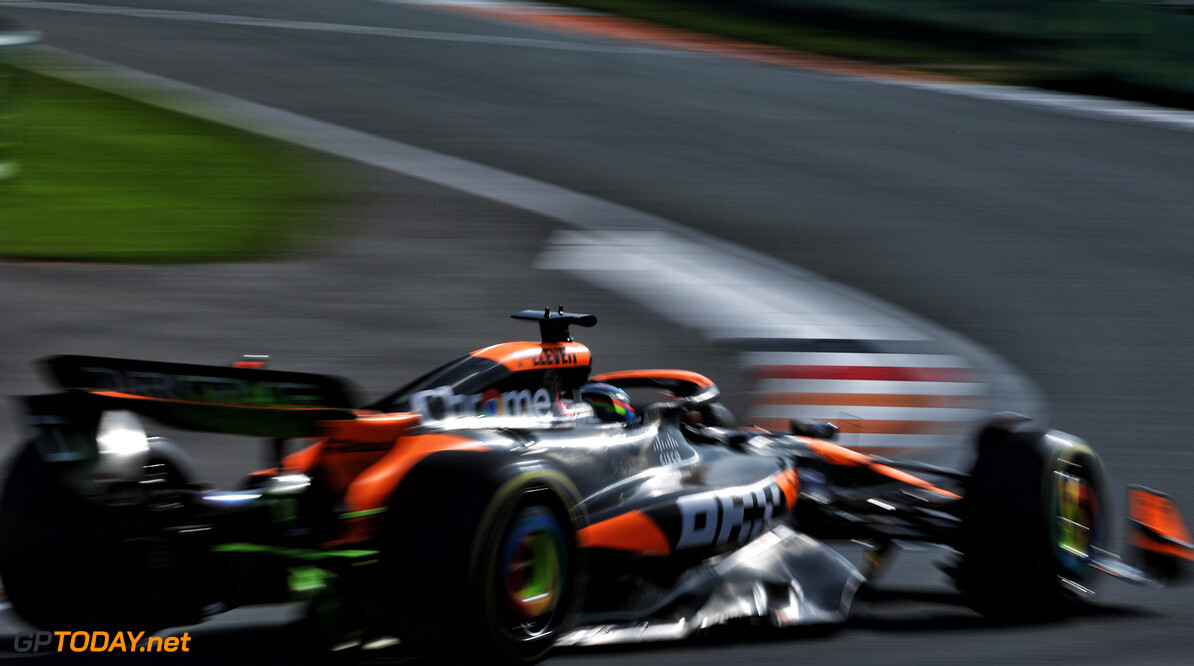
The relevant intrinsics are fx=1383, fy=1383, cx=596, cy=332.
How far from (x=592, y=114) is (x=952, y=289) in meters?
6.09

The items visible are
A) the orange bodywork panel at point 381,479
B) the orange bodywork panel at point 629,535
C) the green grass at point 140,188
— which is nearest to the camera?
the orange bodywork panel at point 381,479

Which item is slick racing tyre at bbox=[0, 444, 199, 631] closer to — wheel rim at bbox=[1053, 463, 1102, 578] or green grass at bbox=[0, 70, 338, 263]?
wheel rim at bbox=[1053, 463, 1102, 578]

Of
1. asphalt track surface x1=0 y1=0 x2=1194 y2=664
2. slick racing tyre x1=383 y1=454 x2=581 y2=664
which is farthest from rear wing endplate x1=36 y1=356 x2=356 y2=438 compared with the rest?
asphalt track surface x1=0 y1=0 x2=1194 y2=664

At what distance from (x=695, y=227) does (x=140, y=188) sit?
15.4 feet

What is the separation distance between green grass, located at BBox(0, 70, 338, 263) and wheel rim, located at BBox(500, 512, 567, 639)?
648 centimetres

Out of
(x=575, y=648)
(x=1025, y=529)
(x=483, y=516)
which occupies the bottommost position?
A: (x=575, y=648)

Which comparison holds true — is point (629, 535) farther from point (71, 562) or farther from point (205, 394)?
point (71, 562)

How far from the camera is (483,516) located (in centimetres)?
394

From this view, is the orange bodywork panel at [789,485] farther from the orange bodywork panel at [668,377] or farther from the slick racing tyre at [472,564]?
the slick racing tyre at [472,564]

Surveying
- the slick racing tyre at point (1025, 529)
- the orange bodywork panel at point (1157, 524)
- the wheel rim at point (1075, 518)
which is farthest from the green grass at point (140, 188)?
the orange bodywork panel at point (1157, 524)

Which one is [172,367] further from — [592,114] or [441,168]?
[592,114]

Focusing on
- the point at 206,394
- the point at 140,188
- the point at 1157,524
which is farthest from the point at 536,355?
the point at 140,188

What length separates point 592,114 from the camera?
52.0 feet

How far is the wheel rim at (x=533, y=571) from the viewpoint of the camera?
407 cm
